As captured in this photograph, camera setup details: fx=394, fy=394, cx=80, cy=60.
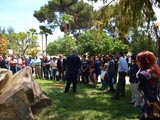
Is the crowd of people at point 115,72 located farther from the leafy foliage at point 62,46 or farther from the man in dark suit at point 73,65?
the leafy foliage at point 62,46

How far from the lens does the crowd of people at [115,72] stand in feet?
19.1

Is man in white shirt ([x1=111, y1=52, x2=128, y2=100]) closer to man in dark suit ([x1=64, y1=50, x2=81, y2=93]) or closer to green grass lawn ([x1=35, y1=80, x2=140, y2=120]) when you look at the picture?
green grass lawn ([x1=35, y1=80, x2=140, y2=120])

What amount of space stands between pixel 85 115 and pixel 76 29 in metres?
55.8

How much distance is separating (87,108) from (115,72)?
6.24 meters

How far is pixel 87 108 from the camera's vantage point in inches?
490

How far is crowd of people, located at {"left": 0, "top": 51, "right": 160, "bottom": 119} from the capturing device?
584 cm

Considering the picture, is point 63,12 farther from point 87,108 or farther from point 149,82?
point 149,82

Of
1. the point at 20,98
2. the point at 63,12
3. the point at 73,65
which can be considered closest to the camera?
the point at 20,98

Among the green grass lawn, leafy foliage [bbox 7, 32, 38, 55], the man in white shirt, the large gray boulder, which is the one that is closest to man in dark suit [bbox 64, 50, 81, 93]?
the green grass lawn

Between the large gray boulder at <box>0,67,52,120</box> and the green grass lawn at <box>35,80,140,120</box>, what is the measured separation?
0.77 metres

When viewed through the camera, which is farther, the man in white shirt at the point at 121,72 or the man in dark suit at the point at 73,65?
the man in dark suit at the point at 73,65

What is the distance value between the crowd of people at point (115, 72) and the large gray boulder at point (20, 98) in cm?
276

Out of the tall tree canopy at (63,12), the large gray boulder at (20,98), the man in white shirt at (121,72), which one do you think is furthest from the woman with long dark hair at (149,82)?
the tall tree canopy at (63,12)

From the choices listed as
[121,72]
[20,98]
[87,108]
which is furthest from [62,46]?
[20,98]
